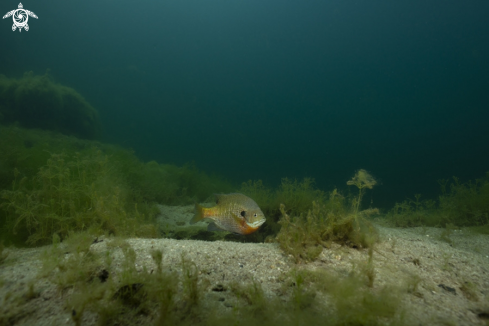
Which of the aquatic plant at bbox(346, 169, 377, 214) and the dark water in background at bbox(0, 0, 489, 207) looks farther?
the dark water in background at bbox(0, 0, 489, 207)

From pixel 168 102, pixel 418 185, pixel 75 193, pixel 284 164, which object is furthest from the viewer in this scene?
pixel 168 102

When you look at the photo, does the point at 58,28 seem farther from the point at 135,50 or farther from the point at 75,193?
the point at 75,193

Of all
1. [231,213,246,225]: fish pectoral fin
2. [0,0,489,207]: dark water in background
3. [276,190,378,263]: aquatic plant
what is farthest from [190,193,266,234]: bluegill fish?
[0,0,489,207]: dark water in background

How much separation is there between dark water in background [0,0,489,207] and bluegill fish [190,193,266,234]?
2173 inches

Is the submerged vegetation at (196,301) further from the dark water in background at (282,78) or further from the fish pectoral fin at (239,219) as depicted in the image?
the dark water in background at (282,78)

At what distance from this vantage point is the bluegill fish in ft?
11.0

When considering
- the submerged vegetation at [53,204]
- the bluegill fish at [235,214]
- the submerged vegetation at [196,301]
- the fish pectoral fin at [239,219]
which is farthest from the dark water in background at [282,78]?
the submerged vegetation at [196,301]

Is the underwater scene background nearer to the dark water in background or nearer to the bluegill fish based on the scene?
the bluegill fish

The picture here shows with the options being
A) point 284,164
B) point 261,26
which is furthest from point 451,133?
point 261,26

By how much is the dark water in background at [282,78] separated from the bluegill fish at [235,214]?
55.2 m

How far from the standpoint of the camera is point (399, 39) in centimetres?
9038

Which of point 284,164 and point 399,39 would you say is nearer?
point 284,164

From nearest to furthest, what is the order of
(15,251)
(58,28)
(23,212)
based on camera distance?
(15,251) → (23,212) → (58,28)

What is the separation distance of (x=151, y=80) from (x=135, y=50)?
548 inches
